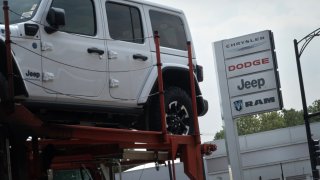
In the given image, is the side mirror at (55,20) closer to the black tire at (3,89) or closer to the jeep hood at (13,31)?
the jeep hood at (13,31)

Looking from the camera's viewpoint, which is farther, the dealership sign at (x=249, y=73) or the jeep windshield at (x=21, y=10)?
the dealership sign at (x=249, y=73)

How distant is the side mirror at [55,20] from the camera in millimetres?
6023

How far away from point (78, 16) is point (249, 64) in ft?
55.8

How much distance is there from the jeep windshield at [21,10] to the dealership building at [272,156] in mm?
23041

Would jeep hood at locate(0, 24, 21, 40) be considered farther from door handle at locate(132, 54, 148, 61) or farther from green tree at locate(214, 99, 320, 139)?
green tree at locate(214, 99, 320, 139)

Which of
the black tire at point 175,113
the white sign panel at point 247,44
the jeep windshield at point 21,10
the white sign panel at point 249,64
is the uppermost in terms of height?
the white sign panel at point 247,44

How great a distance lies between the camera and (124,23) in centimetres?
725

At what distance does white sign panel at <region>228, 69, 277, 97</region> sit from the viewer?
74.4 ft

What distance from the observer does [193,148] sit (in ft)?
23.4

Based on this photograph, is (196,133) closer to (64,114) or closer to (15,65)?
(64,114)

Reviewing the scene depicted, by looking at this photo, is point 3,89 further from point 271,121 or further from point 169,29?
point 271,121

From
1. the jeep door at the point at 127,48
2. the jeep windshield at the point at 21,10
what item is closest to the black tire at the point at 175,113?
the jeep door at the point at 127,48

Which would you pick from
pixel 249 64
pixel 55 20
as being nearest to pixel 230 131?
pixel 249 64

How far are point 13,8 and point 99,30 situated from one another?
3.12 feet
